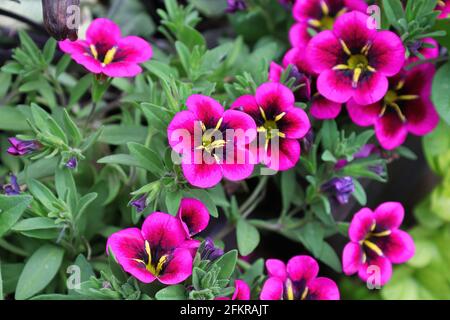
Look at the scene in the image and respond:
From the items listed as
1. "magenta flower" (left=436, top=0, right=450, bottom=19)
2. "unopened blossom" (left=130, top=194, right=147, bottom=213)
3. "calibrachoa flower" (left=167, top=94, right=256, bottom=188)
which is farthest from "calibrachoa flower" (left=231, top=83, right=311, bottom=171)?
"magenta flower" (left=436, top=0, right=450, bottom=19)

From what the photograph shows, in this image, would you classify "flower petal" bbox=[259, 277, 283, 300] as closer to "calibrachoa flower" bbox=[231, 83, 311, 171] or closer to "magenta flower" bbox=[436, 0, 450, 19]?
"calibrachoa flower" bbox=[231, 83, 311, 171]

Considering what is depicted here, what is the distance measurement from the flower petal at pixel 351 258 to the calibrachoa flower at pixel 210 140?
17cm

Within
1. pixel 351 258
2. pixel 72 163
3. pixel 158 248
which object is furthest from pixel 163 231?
pixel 351 258

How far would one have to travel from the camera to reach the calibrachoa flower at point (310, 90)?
0.73m

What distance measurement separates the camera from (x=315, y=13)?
0.83 m

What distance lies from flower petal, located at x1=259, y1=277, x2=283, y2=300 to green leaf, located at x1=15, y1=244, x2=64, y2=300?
24 cm

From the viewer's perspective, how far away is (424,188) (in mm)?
1151

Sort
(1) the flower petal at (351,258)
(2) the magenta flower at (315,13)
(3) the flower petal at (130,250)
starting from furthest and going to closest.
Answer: (2) the magenta flower at (315,13) → (1) the flower petal at (351,258) → (3) the flower petal at (130,250)

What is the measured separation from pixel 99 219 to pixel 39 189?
0.36 ft

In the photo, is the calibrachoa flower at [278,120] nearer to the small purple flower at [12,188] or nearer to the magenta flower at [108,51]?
the magenta flower at [108,51]

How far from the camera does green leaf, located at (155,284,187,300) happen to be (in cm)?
60

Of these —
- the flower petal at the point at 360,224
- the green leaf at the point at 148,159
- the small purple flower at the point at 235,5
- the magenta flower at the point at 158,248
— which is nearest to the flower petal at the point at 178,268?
the magenta flower at the point at 158,248

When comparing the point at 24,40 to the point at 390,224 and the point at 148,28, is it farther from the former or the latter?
the point at 390,224
